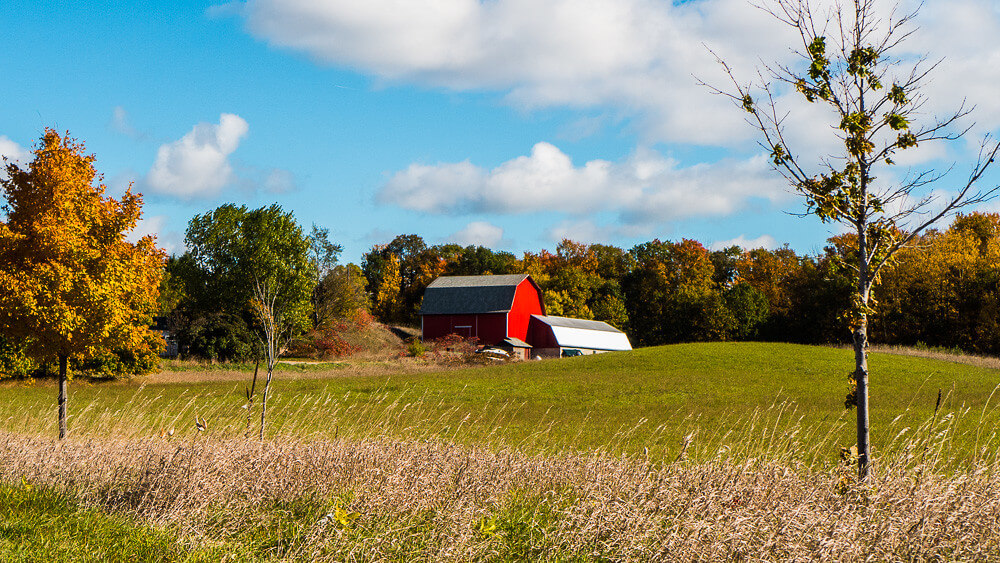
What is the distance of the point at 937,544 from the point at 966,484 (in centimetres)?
133

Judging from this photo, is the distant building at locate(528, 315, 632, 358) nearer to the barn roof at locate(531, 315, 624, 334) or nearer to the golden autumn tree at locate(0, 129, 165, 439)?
the barn roof at locate(531, 315, 624, 334)

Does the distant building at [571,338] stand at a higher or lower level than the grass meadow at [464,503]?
higher

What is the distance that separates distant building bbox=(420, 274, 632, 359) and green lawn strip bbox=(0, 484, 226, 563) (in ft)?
161

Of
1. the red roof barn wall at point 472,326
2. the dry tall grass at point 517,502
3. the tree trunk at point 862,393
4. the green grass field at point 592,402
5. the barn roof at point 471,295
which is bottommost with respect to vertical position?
the green grass field at point 592,402

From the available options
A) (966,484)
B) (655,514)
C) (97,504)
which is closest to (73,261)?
(97,504)

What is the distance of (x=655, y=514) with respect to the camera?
6.14 m

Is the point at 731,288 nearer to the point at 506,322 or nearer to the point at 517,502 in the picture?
the point at 506,322

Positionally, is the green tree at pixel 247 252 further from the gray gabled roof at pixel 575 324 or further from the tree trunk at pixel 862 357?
the tree trunk at pixel 862 357

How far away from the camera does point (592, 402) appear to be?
22.6 meters

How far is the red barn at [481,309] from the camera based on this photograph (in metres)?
58.0

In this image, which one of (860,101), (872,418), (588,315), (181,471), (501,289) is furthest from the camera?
(588,315)

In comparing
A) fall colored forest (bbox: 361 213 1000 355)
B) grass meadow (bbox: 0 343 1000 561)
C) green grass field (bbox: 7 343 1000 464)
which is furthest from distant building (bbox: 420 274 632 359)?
grass meadow (bbox: 0 343 1000 561)

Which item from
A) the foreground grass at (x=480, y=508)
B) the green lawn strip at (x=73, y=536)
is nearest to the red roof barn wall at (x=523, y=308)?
the foreground grass at (x=480, y=508)

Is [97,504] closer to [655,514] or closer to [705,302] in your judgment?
[655,514]
